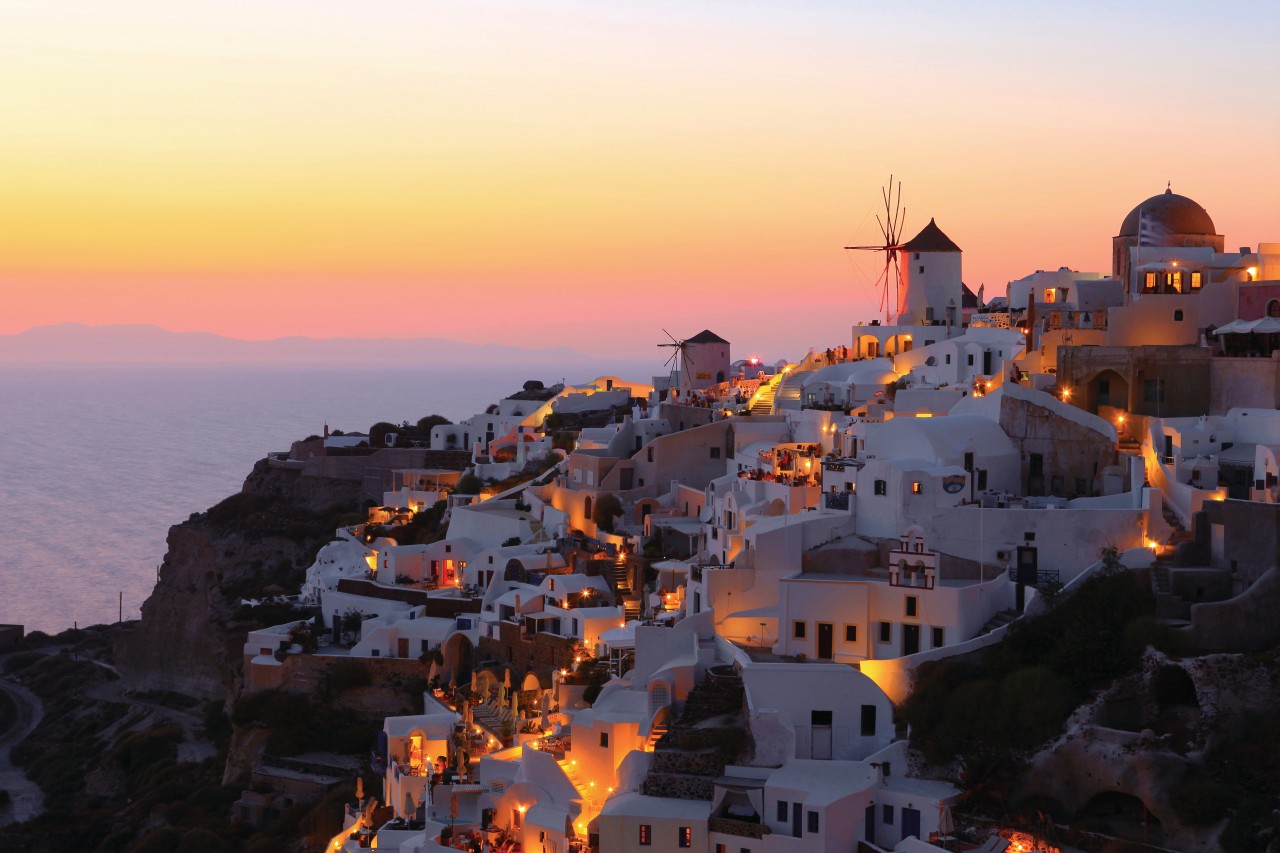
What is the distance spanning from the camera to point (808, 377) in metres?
38.8

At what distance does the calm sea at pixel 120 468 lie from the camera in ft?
243

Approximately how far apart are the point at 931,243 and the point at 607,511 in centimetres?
1308

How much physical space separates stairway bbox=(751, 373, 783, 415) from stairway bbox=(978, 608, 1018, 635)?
14.3 meters

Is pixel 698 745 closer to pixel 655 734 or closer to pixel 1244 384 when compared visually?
pixel 655 734

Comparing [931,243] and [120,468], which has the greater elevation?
[931,243]

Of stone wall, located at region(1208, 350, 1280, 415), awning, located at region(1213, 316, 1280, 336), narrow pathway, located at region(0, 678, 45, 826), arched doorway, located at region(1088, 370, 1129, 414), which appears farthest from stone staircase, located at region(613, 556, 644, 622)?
narrow pathway, located at region(0, 678, 45, 826)

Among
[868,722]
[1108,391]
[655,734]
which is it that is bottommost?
[655,734]

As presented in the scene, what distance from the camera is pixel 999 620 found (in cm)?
2377

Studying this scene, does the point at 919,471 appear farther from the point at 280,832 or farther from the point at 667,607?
the point at 280,832

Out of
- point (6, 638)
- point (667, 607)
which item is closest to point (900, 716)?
point (667, 607)

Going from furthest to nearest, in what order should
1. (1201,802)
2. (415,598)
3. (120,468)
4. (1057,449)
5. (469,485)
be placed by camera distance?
(120,468) → (469,485) → (415,598) → (1057,449) → (1201,802)

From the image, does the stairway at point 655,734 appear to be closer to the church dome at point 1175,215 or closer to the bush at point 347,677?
the bush at point 347,677

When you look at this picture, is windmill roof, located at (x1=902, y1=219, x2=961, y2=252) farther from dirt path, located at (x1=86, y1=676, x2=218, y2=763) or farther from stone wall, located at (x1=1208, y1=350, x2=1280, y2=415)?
dirt path, located at (x1=86, y1=676, x2=218, y2=763)

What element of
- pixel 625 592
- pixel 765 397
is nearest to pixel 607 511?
pixel 625 592
